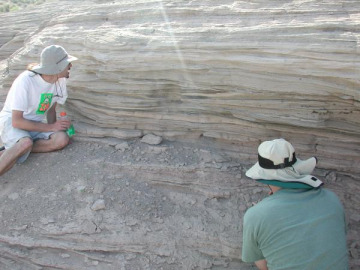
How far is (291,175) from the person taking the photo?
10.5 ft

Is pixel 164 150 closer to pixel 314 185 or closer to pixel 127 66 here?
pixel 127 66

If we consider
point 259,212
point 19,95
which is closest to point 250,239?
point 259,212

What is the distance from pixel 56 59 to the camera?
4965 millimetres

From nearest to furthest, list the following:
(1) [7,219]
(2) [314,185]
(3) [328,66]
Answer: (2) [314,185] → (3) [328,66] → (1) [7,219]

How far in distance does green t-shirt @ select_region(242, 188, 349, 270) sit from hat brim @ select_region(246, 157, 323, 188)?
8 cm

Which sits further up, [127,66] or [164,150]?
[127,66]

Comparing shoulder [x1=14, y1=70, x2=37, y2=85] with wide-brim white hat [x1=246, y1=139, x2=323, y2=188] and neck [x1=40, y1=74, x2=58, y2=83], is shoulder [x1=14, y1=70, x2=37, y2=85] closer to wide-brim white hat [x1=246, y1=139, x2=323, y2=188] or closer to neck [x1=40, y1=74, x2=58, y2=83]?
neck [x1=40, y1=74, x2=58, y2=83]

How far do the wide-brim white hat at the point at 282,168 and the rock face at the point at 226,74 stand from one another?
3.77ft

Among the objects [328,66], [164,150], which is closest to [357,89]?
[328,66]

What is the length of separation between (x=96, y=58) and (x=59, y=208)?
72.3 inches

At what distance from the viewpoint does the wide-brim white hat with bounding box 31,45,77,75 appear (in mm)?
4941

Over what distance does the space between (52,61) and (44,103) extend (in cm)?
58

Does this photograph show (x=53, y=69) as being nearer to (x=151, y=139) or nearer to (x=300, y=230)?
(x=151, y=139)

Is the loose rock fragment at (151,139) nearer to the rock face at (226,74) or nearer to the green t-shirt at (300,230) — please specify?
the rock face at (226,74)
